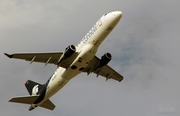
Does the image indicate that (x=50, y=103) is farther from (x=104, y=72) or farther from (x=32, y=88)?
(x=104, y=72)

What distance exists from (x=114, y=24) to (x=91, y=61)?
9.28 m

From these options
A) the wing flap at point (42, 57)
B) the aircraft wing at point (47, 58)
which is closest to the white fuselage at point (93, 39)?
the aircraft wing at point (47, 58)

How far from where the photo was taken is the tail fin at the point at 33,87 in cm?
6850

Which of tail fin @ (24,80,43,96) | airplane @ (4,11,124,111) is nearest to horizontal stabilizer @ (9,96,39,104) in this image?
airplane @ (4,11,124,111)

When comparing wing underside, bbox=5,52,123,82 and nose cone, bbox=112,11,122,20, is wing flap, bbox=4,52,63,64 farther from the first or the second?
nose cone, bbox=112,11,122,20

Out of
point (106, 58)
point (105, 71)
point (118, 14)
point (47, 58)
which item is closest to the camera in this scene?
point (118, 14)

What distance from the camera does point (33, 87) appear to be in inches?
2781

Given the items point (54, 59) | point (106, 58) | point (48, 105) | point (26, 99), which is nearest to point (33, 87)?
point (48, 105)

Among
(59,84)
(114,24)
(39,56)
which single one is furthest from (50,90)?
(114,24)

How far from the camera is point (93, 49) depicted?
5800 centimetres

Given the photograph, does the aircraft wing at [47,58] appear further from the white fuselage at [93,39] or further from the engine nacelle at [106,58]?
the engine nacelle at [106,58]

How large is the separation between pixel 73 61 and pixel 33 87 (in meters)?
14.3

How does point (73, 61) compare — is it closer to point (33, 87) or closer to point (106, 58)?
point (106, 58)

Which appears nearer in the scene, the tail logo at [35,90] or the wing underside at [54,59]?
the wing underside at [54,59]
